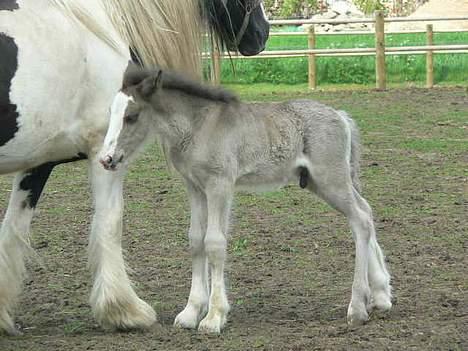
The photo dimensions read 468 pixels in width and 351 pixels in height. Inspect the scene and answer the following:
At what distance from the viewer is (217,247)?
5293 millimetres

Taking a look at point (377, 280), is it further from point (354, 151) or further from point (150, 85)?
point (150, 85)

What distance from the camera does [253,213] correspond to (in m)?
8.68

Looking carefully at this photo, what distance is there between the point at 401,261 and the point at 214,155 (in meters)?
2.14

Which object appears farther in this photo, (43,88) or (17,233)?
(17,233)

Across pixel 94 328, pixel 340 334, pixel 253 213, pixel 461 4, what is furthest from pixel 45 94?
pixel 461 4

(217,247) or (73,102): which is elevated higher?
(73,102)

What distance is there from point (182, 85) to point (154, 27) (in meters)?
0.75

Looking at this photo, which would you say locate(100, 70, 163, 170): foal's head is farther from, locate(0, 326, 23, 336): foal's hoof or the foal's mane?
locate(0, 326, 23, 336): foal's hoof

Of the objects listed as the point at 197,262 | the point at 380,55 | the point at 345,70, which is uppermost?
the point at 197,262

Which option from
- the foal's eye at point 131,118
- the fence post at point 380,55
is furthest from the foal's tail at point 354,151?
the fence post at point 380,55

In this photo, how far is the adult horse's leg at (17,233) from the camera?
580 cm

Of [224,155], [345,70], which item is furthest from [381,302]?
[345,70]

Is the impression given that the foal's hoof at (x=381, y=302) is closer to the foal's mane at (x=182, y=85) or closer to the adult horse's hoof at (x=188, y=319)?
the adult horse's hoof at (x=188, y=319)

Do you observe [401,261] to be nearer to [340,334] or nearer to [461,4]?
[340,334]
